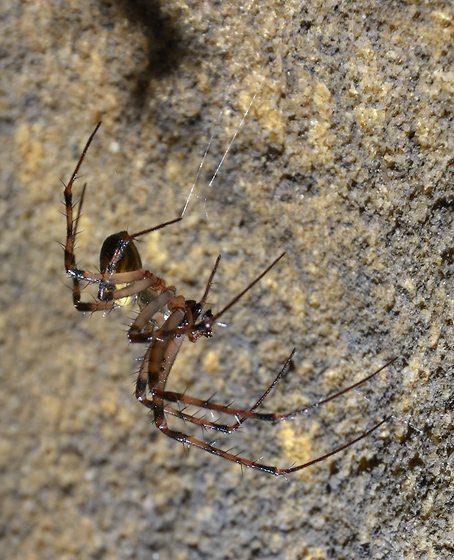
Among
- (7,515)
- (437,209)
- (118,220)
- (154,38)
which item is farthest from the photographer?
(7,515)

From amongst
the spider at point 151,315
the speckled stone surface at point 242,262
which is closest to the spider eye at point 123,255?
the spider at point 151,315

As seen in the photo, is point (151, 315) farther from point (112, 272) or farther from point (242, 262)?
point (242, 262)

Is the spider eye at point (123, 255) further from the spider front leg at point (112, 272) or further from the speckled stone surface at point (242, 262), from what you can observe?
the speckled stone surface at point (242, 262)

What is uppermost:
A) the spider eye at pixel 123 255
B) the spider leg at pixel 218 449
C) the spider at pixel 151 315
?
the spider eye at pixel 123 255

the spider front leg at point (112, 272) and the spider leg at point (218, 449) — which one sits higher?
the spider front leg at point (112, 272)

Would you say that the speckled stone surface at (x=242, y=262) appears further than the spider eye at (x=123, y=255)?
No

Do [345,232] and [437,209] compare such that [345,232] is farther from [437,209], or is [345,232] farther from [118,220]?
[118,220]

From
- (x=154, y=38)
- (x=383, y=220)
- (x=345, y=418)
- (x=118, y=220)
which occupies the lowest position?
(x=345, y=418)

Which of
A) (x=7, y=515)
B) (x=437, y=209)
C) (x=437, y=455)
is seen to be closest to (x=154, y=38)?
(x=437, y=209)
